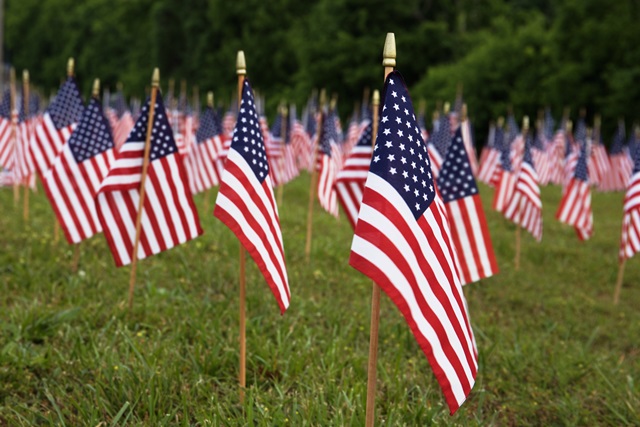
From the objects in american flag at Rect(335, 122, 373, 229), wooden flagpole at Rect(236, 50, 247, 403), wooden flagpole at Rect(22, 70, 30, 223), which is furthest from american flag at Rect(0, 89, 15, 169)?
wooden flagpole at Rect(236, 50, 247, 403)

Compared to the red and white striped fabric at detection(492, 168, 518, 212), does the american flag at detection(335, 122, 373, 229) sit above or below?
above

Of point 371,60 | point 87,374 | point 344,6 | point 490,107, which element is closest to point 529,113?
point 490,107

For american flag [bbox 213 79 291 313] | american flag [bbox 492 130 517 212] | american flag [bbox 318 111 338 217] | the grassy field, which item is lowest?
the grassy field

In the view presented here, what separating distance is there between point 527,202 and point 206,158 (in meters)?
5.55

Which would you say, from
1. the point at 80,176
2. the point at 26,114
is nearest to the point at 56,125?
the point at 80,176

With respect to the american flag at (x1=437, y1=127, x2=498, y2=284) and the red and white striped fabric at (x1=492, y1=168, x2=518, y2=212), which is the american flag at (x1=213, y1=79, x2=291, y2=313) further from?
the red and white striped fabric at (x1=492, y1=168, x2=518, y2=212)

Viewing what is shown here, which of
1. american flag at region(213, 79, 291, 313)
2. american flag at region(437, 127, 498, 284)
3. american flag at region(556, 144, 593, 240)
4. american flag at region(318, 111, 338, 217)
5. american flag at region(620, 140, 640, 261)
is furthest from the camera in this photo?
american flag at region(556, 144, 593, 240)

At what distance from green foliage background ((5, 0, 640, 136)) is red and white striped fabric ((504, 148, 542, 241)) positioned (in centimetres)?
2061

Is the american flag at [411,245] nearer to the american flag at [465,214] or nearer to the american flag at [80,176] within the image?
the american flag at [465,214]

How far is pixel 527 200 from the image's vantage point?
11219mm

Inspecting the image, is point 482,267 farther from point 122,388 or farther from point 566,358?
point 122,388

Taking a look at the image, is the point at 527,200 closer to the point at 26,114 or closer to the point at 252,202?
the point at 252,202

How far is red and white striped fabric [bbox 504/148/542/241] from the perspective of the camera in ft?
35.5

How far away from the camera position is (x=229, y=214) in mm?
4645
